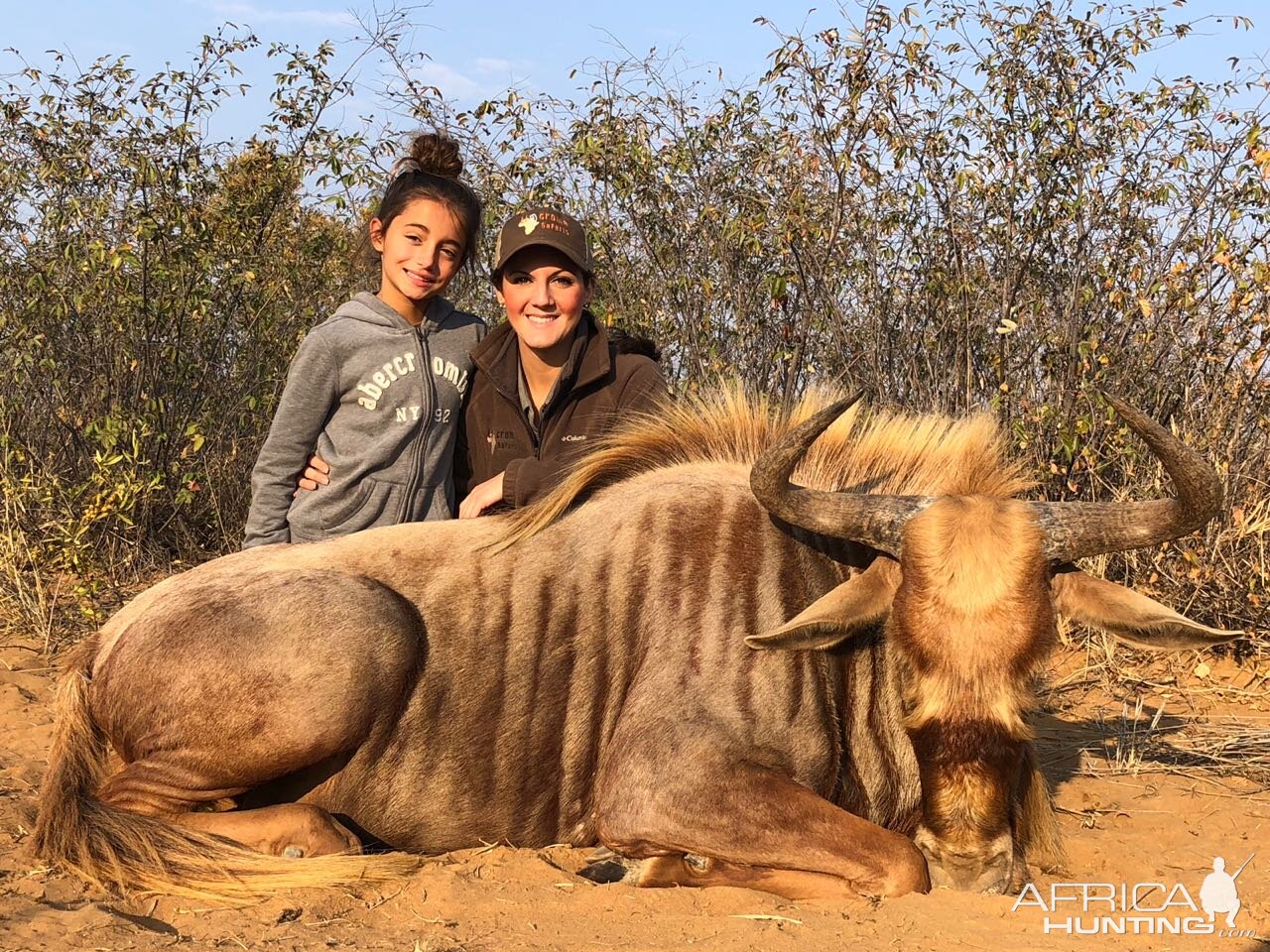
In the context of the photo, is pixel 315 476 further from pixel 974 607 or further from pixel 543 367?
pixel 974 607

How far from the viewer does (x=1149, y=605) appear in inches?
135

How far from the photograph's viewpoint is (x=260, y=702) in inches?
143

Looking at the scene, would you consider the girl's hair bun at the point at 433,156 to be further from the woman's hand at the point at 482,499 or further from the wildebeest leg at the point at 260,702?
the wildebeest leg at the point at 260,702

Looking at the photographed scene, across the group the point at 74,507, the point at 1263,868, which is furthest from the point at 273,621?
the point at 74,507

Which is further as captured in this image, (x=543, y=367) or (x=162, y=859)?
(x=543, y=367)

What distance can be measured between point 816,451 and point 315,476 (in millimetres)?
2047

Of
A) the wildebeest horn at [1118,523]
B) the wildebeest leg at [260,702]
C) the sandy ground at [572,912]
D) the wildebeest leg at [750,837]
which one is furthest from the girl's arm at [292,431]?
the wildebeest horn at [1118,523]

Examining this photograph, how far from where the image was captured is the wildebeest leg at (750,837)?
11.1 ft

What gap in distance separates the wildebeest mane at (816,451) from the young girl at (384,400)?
974 mm

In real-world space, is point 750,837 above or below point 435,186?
below

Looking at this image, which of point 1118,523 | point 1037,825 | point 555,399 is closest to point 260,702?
point 555,399

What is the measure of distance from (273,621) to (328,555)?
Answer: 35cm

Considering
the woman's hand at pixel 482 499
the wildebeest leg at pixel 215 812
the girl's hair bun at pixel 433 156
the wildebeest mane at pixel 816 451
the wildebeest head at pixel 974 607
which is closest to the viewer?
the wildebeest head at pixel 974 607

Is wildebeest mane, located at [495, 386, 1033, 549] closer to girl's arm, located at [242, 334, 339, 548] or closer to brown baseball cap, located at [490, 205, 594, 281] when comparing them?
brown baseball cap, located at [490, 205, 594, 281]
